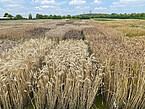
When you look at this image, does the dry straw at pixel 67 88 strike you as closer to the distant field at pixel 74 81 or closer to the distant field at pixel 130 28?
the distant field at pixel 74 81

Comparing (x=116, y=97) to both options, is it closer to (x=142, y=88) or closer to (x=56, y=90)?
(x=142, y=88)

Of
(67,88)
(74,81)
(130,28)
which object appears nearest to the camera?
(67,88)

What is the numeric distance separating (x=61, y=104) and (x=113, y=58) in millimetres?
1605

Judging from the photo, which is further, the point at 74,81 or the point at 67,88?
the point at 74,81

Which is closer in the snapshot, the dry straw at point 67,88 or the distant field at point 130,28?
the dry straw at point 67,88

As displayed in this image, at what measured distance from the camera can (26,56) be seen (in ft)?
10.3

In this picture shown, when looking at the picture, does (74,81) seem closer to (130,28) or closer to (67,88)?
(67,88)

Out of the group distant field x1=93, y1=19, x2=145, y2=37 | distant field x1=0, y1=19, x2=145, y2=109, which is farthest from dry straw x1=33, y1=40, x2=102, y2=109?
distant field x1=93, y1=19, x2=145, y2=37

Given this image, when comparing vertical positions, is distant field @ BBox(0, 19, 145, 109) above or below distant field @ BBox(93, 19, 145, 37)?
below

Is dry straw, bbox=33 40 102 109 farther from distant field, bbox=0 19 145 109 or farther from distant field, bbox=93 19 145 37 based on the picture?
distant field, bbox=93 19 145 37

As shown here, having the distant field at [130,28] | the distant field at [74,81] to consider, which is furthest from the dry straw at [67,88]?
the distant field at [130,28]

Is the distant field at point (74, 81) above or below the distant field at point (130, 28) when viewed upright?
below

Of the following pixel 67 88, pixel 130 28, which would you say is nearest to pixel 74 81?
pixel 67 88

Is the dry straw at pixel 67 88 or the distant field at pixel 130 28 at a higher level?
the distant field at pixel 130 28
